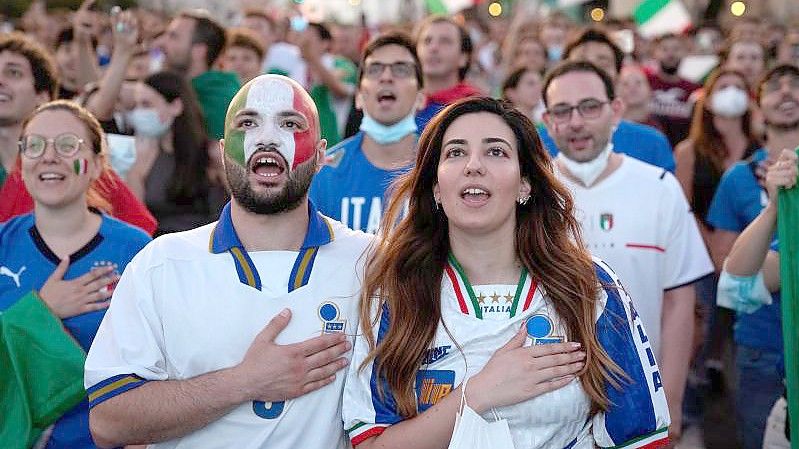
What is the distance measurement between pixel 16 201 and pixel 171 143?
234cm

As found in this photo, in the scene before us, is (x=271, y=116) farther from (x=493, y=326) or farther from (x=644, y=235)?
(x=644, y=235)

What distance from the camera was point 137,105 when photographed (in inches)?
314

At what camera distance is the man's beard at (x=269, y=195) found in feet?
12.6

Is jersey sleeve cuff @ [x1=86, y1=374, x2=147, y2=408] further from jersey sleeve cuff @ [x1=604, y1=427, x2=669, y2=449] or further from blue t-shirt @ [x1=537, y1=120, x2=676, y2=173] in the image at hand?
blue t-shirt @ [x1=537, y1=120, x2=676, y2=173]

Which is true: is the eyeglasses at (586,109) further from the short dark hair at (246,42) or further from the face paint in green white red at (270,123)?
the short dark hair at (246,42)

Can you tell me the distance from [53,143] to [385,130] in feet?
5.70

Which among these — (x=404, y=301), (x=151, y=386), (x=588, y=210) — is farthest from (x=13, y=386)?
(x=588, y=210)

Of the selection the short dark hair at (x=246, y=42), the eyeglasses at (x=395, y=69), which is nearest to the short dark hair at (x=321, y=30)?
the short dark hair at (x=246, y=42)

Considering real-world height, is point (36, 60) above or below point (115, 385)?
above

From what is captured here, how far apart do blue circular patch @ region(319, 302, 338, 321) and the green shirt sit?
5122 millimetres

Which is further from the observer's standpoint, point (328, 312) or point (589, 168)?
point (589, 168)

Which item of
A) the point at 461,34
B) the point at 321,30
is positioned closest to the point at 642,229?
the point at 461,34

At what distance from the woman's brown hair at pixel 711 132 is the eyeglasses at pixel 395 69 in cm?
320

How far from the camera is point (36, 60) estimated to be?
6.66 metres
